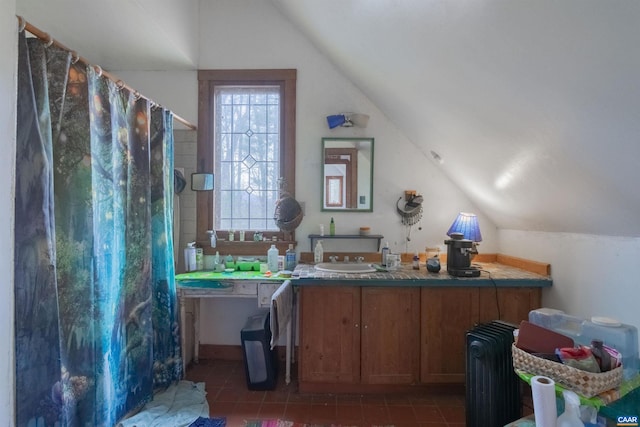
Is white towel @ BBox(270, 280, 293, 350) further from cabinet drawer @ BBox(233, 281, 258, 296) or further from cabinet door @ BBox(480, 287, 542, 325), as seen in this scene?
cabinet door @ BBox(480, 287, 542, 325)

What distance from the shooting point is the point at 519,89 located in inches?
54.0

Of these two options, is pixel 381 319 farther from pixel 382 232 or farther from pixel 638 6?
pixel 638 6

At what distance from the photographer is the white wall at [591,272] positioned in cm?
158

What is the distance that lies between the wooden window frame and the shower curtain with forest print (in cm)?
65

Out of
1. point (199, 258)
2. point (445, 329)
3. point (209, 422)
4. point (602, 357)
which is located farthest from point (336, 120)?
point (209, 422)

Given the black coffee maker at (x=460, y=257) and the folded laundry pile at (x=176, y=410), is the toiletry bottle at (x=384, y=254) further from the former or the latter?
the folded laundry pile at (x=176, y=410)

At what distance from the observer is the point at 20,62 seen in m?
1.29

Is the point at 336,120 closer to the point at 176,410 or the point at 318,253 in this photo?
A: the point at 318,253

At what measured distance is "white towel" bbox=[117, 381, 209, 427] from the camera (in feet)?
6.12

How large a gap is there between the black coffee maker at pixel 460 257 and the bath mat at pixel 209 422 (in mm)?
1854

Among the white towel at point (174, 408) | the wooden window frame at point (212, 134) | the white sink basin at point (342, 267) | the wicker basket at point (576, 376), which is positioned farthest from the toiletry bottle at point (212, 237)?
the wicker basket at point (576, 376)

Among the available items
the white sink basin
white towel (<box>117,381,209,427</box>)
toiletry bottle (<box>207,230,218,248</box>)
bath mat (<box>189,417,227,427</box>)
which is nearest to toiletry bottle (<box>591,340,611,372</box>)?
the white sink basin

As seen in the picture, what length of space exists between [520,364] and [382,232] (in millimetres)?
1730

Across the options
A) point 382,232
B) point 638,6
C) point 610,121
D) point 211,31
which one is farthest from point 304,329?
point 211,31
